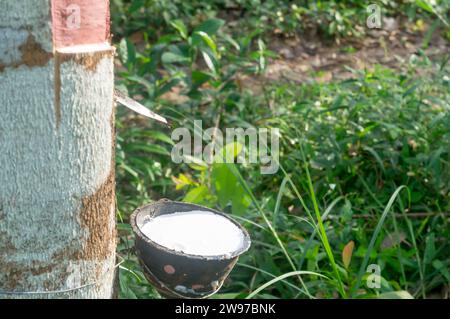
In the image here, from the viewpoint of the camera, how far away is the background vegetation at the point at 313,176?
262cm

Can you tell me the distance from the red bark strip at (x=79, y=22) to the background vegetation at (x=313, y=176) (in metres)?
0.87

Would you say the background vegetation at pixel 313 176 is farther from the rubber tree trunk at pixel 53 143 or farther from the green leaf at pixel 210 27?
the rubber tree trunk at pixel 53 143

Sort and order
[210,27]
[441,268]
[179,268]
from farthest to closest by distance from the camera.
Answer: [210,27] < [441,268] < [179,268]

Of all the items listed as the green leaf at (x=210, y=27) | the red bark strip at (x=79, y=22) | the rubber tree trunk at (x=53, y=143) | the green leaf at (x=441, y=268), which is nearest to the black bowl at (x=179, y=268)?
the rubber tree trunk at (x=53, y=143)

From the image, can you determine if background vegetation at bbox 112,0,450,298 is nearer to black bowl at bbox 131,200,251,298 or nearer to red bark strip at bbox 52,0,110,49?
black bowl at bbox 131,200,251,298

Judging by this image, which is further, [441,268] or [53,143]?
[441,268]

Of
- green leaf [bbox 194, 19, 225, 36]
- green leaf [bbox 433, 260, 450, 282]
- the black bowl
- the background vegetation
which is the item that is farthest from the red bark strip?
green leaf [bbox 194, 19, 225, 36]

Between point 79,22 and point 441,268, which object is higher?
point 79,22

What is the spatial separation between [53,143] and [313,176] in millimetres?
1876

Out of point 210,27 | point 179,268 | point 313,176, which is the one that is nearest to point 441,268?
point 313,176

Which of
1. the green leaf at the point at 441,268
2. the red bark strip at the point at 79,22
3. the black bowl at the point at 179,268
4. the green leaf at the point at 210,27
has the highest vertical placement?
the red bark strip at the point at 79,22

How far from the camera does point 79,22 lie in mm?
1558

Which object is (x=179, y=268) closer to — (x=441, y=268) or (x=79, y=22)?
(x=79, y=22)

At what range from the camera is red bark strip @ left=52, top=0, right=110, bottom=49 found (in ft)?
4.93
